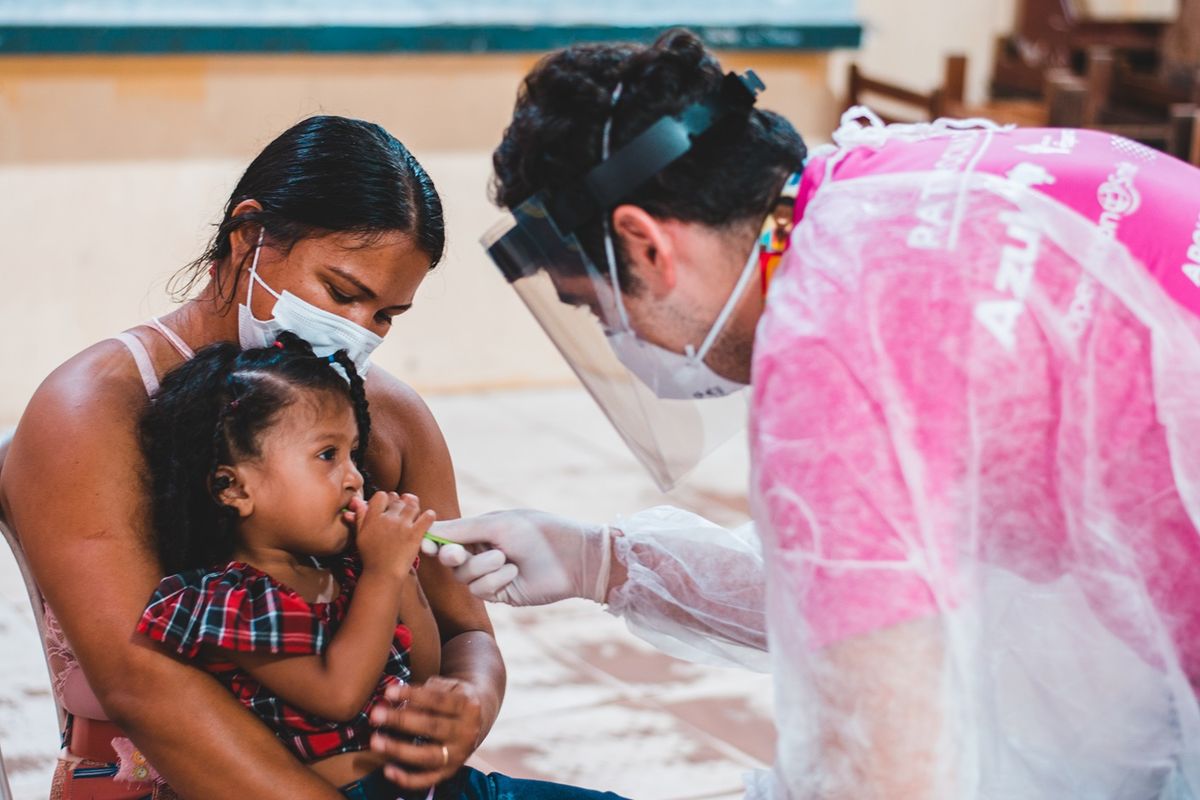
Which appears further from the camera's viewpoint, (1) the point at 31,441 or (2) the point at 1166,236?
(1) the point at 31,441

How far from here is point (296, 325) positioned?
5.75 feet

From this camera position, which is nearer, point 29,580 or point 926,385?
point 926,385

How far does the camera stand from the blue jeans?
5.43ft

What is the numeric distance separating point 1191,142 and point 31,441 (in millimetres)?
4079

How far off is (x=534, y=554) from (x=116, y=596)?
53cm

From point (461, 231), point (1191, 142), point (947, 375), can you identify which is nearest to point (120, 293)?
point (461, 231)

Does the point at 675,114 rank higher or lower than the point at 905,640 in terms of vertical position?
higher

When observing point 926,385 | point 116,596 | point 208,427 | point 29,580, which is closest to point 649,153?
point 926,385

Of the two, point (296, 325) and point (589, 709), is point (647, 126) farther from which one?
point (589, 709)

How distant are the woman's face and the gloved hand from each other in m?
0.30

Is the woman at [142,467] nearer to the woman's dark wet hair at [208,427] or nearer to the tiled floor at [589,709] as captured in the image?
the woman's dark wet hair at [208,427]

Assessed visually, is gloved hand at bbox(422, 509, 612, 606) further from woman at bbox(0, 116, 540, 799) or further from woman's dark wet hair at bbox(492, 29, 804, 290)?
woman's dark wet hair at bbox(492, 29, 804, 290)

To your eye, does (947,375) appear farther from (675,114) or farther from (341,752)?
(341,752)

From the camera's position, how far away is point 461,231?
5.79 m
